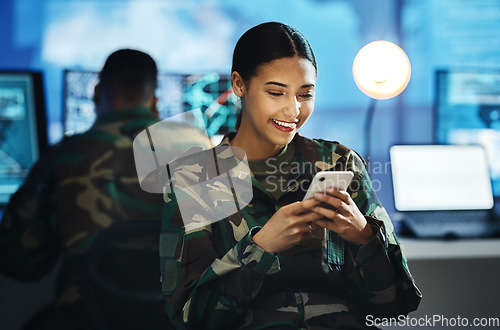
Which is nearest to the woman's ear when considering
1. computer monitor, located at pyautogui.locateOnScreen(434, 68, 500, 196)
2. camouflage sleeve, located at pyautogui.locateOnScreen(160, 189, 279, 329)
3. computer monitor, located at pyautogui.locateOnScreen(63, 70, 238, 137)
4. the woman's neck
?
the woman's neck

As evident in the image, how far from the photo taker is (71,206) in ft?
4.44


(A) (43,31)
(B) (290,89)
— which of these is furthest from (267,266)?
(A) (43,31)

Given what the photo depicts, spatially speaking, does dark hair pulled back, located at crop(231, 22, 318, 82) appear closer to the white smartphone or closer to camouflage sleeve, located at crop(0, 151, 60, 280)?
the white smartphone

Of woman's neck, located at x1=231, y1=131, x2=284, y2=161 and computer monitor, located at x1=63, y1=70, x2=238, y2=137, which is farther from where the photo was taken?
computer monitor, located at x1=63, y1=70, x2=238, y2=137

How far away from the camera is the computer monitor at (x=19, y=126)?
6.40ft

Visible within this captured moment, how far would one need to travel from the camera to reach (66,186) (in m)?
1.36

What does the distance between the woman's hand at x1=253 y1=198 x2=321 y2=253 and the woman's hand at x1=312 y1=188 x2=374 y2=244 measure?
0.02 metres

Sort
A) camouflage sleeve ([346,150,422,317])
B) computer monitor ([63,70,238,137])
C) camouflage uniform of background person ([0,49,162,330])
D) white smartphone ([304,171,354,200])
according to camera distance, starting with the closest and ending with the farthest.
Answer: white smartphone ([304,171,354,200]) < camouflage sleeve ([346,150,422,317]) < camouflage uniform of background person ([0,49,162,330]) < computer monitor ([63,70,238,137])

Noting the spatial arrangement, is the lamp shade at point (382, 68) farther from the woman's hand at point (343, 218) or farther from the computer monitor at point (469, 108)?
→ the woman's hand at point (343, 218)

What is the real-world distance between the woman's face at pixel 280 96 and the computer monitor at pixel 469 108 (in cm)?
135

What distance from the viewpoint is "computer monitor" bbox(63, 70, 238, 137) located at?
2.03m

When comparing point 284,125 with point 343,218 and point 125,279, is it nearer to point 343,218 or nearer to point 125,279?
point 343,218

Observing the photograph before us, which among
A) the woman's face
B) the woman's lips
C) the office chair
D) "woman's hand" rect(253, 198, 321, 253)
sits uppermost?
the woman's face

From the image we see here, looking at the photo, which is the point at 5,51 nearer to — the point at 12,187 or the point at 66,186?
the point at 12,187
